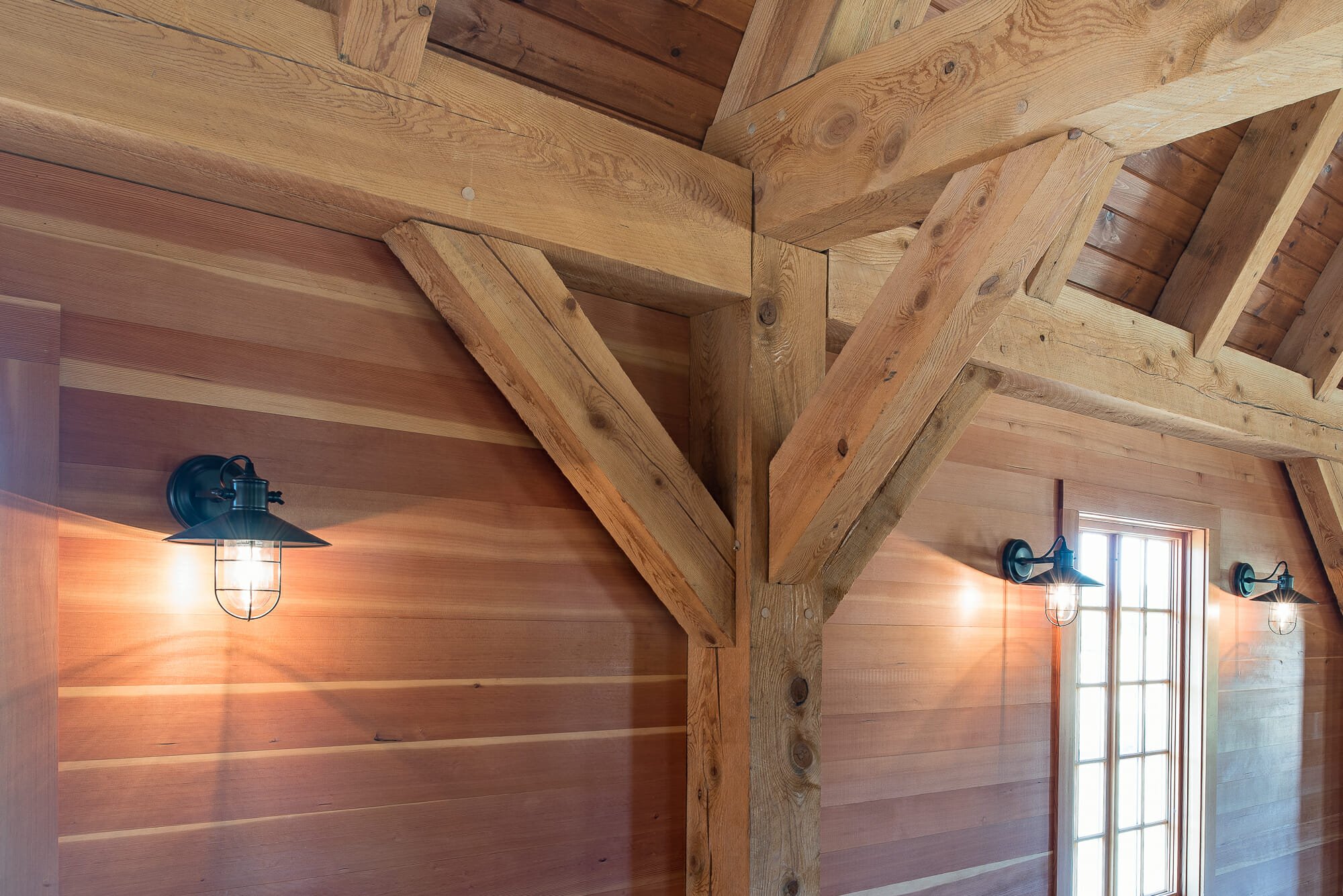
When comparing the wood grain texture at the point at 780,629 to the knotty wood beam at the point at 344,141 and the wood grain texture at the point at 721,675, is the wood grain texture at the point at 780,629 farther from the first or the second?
the knotty wood beam at the point at 344,141

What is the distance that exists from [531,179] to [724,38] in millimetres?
765

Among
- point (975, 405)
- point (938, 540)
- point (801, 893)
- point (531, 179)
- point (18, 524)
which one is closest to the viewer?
point (18, 524)

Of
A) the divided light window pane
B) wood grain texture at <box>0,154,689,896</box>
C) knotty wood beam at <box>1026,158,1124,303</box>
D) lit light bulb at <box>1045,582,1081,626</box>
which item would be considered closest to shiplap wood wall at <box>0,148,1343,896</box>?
wood grain texture at <box>0,154,689,896</box>

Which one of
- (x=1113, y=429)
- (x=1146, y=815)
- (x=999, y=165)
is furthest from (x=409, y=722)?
(x=1146, y=815)

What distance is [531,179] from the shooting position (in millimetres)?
2117

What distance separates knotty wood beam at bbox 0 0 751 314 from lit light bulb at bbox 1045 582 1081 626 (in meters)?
1.77

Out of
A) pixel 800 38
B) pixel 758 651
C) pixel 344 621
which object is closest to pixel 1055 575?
pixel 758 651

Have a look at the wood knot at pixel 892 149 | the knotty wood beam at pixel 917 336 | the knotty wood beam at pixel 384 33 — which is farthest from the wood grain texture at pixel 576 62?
the knotty wood beam at pixel 917 336

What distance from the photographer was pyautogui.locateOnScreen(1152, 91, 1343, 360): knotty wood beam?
11.8 ft

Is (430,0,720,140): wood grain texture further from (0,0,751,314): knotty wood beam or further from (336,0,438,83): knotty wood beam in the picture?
(336,0,438,83): knotty wood beam

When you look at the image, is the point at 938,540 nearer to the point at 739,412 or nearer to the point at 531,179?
the point at 739,412

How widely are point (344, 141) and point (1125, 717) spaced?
3641 mm

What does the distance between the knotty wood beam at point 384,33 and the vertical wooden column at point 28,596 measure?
69 centimetres

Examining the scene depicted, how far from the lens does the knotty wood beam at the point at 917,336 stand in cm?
192
